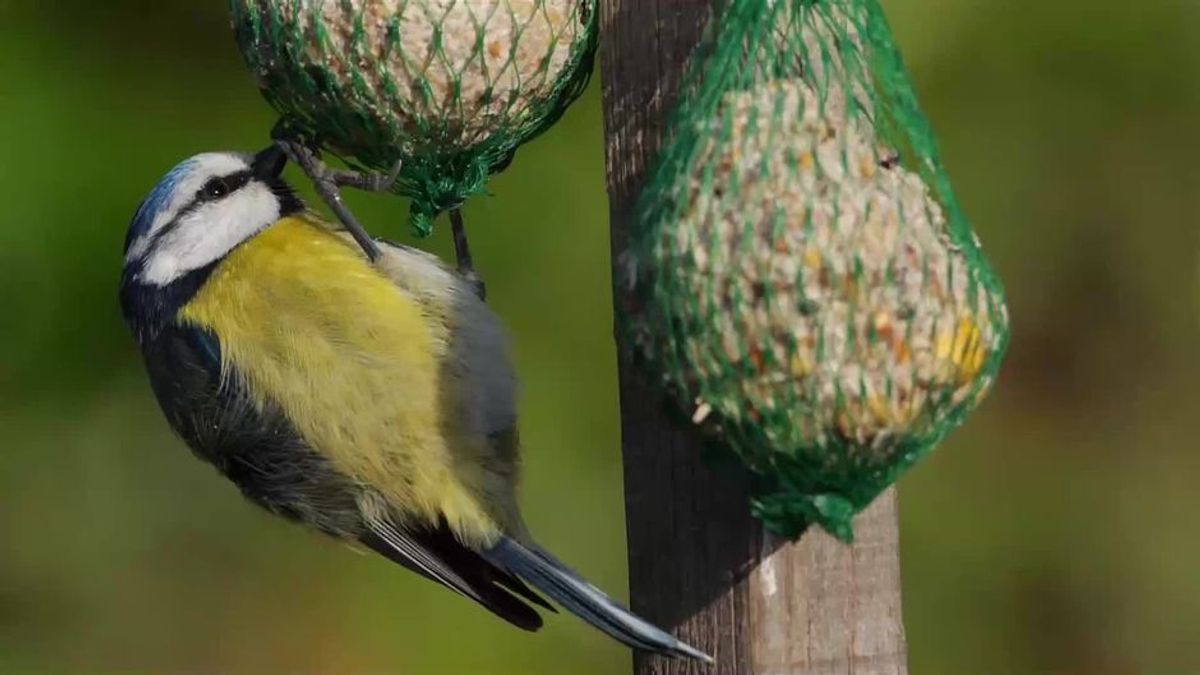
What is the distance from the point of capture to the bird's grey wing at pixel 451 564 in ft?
9.07

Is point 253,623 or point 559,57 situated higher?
point 559,57

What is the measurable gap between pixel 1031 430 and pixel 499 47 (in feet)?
5.52

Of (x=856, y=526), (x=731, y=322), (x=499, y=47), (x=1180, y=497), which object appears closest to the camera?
(x=731, y=322)

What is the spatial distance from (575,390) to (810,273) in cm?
178

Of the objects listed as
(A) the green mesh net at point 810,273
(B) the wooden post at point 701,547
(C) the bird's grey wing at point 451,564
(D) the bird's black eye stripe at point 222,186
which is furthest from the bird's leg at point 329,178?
(A) the green mesh net at point 810,273

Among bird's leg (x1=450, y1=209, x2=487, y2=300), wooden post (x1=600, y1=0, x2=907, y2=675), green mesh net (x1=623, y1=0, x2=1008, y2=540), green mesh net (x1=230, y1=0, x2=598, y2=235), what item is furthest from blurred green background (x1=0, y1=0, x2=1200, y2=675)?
green mesh net (x1=623, y1=0, x2=1008, y2=540)

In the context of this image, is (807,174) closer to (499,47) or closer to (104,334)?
(499,47)

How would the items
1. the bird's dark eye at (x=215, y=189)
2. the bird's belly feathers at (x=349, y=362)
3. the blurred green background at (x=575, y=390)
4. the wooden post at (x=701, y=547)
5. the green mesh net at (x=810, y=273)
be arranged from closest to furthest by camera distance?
1. the green mesh net at (x=810, y=273)
2. the wooden post at (x=701, y=547)
3. the bird's belly feathers at (x=349, y=362)
4. the bird's dark eye at (x=215, y=189)
5. the blurred green background at (x=575, y=390)

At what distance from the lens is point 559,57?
2.38 m

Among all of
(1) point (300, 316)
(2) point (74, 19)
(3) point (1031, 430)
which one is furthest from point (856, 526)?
(2) point (74, 19)

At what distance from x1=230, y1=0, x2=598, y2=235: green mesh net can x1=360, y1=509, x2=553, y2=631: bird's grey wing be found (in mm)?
632

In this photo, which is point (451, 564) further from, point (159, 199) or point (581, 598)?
point (159, 199)

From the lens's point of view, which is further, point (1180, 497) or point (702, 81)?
point (1180, 497)

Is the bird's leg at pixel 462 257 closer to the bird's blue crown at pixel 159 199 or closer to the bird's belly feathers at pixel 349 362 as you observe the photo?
the bird's belly feathers at pixel 349 362
